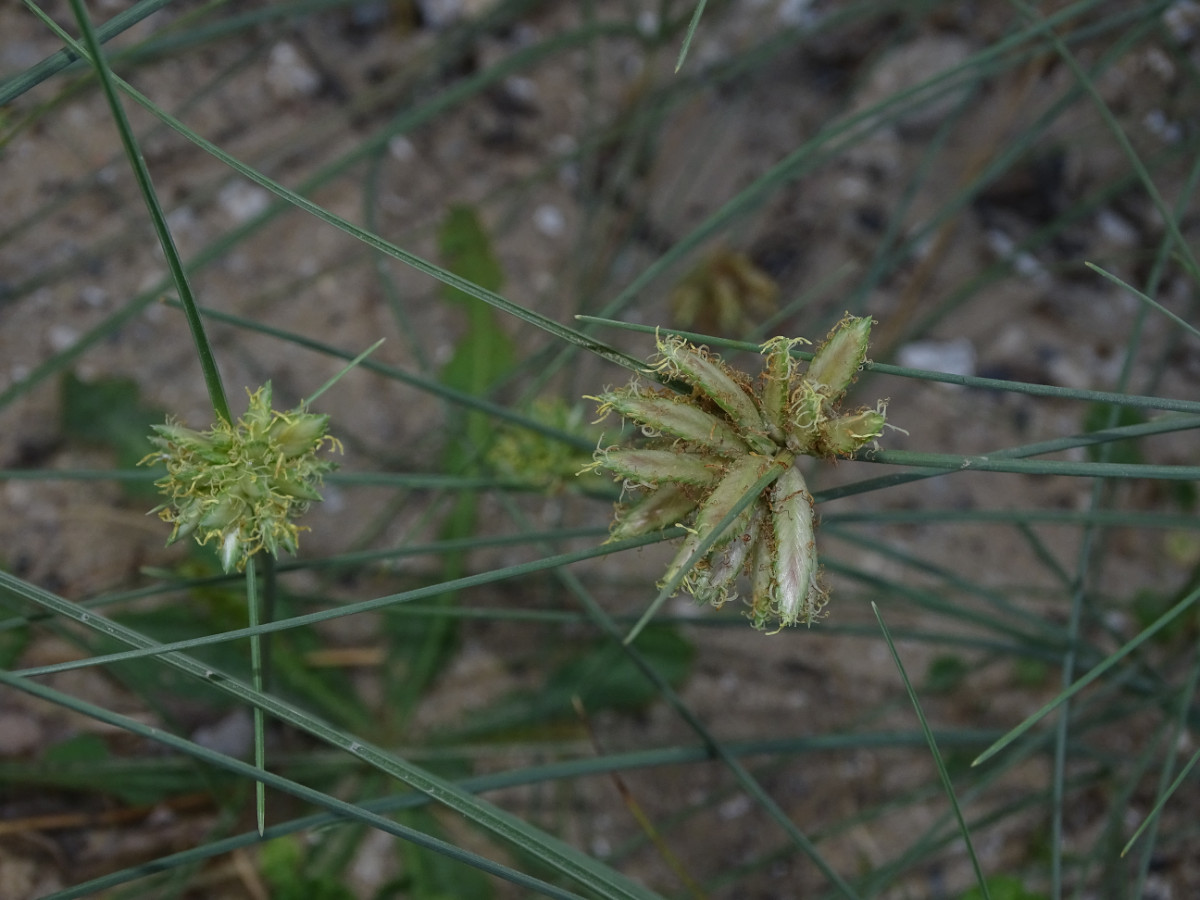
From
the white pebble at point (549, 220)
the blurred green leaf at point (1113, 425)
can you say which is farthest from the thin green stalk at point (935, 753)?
the white pebble at point (549, 220)

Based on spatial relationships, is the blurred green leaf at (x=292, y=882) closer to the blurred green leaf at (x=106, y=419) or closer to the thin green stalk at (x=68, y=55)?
the blurred green leaf at (x=106, y=419)

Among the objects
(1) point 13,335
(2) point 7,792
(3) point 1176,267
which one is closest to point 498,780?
(2) point 7,792

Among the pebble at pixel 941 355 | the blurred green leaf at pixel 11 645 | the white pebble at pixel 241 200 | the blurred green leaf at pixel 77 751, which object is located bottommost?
the blurred green leaf at pixel 77 751

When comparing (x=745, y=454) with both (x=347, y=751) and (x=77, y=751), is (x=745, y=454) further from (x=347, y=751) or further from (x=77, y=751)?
(x=77, y=751)

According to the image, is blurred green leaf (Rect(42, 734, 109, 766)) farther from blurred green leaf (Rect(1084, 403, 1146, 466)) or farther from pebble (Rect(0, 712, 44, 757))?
blurred green leaf (Rect(1084, 403, 1146, 466))

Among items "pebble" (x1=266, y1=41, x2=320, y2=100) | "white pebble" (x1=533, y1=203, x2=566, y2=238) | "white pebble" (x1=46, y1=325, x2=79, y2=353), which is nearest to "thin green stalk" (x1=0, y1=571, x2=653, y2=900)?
"white pebble" (x1=46, y1=325, x2=79, y2=353)

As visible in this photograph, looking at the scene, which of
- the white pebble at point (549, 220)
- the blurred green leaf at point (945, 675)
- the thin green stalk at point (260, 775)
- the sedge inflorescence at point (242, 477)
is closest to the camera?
the thin green stalk at point (260, 775)
